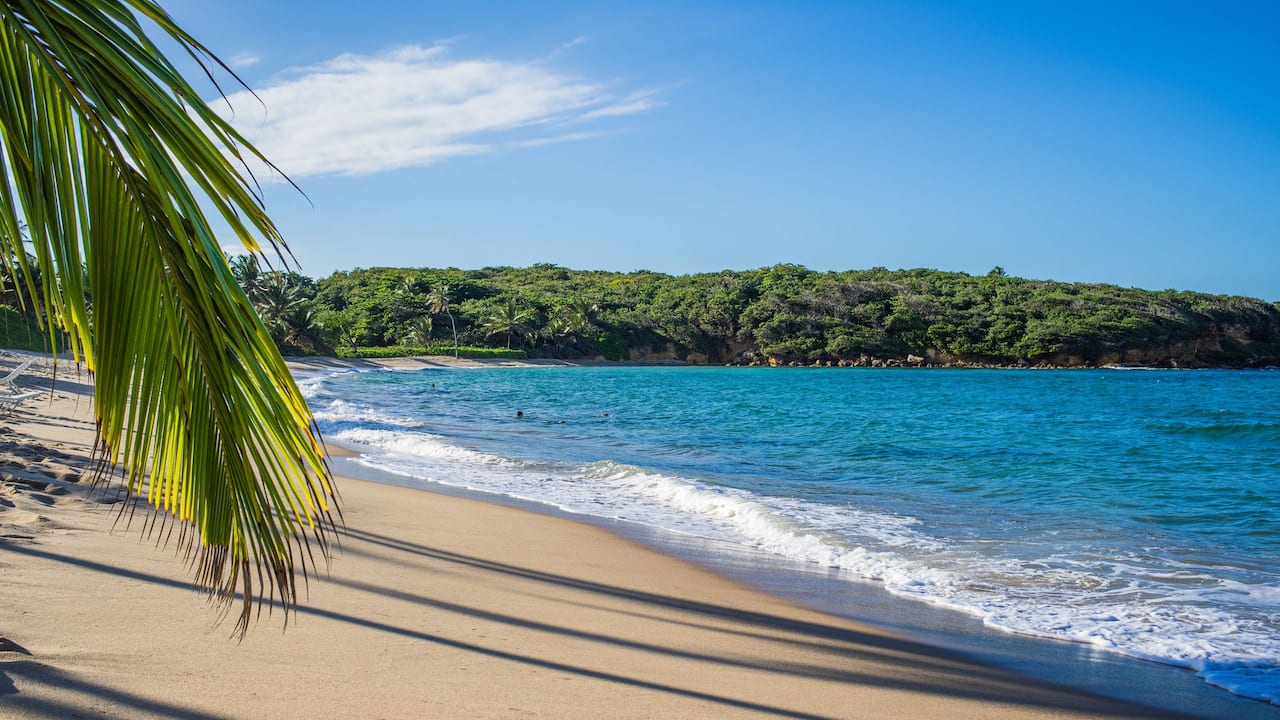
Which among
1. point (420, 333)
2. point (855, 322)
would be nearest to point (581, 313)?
point (420, 333)

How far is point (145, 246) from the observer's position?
5.49 feet

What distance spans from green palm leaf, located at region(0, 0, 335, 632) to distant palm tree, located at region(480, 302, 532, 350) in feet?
226

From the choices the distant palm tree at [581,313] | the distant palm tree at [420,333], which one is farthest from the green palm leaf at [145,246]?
the distant palm tree at [581,313]

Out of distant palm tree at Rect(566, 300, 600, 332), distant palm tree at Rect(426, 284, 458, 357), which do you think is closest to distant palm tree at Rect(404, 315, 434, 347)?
distant palm tree at Rect(426, 284, 458, 357)

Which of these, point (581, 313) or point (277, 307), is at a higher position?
point (581, 313)

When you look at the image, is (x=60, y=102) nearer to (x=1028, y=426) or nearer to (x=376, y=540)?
(x=376, y=540)

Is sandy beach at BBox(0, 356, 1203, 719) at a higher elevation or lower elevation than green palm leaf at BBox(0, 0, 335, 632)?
lower

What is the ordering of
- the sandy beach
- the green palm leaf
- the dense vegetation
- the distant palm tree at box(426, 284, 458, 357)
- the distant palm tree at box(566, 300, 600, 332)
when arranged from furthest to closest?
the distant palm tree at box(566, 300, 600, 332)
the dense vegetation
the distant palm tree at box(426, 284, 458, 357)
the sandy beach
the green palm leaf

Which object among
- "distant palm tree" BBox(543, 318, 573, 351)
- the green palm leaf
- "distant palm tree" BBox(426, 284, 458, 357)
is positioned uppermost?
"distant palm tree" BBox(426, 284, 458, 357)

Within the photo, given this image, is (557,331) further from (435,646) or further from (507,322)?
(435,646)

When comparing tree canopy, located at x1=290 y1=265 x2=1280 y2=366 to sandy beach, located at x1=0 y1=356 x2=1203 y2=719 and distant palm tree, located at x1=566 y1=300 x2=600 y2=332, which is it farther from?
sandy beach, located at x1=0 y1=356 x2=1203 y2=719

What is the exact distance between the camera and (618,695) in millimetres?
3738

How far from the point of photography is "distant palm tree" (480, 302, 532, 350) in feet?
232

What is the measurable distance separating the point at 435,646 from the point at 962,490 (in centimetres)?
1015
